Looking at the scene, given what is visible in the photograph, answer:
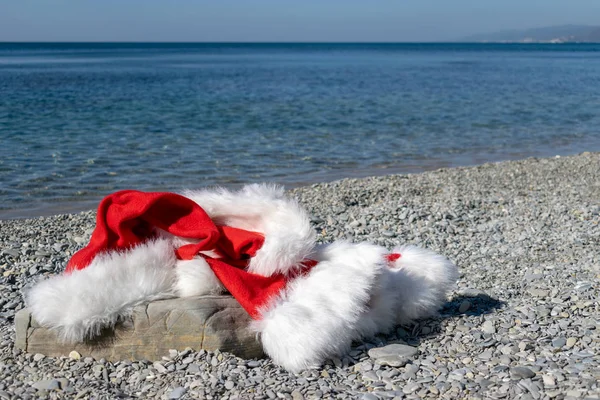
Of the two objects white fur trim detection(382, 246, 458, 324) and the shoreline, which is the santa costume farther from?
the shoreline

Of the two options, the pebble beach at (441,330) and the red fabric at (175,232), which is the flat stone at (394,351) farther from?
the red fabric at (175,232)

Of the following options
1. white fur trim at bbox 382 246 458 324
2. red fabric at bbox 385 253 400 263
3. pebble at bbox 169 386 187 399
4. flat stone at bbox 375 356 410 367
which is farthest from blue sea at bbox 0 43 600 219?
flat stone at bbox 375 356 410 367

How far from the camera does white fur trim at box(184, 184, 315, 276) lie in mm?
4086

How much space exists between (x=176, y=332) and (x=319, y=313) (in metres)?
0.88

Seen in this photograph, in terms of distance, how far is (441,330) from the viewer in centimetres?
443

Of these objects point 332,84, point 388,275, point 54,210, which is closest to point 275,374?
point 388,275

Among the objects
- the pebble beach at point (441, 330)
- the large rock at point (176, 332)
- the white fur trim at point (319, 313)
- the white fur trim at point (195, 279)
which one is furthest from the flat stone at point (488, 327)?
the white fur trim at point (195, 279)

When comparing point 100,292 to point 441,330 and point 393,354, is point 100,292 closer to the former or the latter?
point 393,354

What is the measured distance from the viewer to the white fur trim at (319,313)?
3791 millimetres

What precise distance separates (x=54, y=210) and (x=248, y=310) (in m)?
6.64

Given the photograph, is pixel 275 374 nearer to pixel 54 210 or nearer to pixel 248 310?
pixel 248 310

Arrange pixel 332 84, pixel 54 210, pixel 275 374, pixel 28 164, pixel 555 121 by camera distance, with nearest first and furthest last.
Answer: pixel 275 374 → pixel 54 210 → pixel 28 164 → pixel 555 121 → pixel 332 84

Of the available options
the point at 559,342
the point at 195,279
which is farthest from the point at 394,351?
the point at 195,279

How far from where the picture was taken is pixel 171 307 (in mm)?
3938
